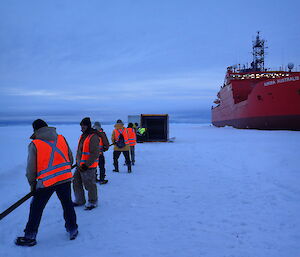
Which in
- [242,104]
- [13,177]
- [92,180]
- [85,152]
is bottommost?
[13,177]

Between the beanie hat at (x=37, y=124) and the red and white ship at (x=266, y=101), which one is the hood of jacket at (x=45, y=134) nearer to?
the beanie hat at (x=37, y=124)

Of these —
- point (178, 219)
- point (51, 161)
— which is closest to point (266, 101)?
point (178, 219)

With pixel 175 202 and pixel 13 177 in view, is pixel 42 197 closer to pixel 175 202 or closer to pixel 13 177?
pixel 175 202

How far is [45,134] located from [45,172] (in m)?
0.54

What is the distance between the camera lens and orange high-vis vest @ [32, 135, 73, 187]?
3123 mm

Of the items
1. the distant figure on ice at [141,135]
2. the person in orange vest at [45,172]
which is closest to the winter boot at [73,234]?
the person in orange vest at [45,172]

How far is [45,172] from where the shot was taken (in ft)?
10.4

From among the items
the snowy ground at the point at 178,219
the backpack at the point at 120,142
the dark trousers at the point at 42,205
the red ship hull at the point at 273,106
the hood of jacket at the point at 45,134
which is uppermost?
the red ship hull at the point at 273,106

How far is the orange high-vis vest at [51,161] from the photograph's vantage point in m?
3.12

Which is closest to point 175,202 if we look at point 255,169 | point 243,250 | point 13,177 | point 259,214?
point 259,214

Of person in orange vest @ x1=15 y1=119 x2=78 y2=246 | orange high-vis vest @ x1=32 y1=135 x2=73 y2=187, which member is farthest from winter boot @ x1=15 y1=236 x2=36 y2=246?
orange high-vis vest @ x1=32 y1=135 x2=73 y2=187

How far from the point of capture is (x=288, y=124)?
22422 millimetres

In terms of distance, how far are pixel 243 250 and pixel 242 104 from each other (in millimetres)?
29209

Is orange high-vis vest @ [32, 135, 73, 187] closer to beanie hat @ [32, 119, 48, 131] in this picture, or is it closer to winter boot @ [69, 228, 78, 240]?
beanie hat @ [32, 119, 48, 131]
